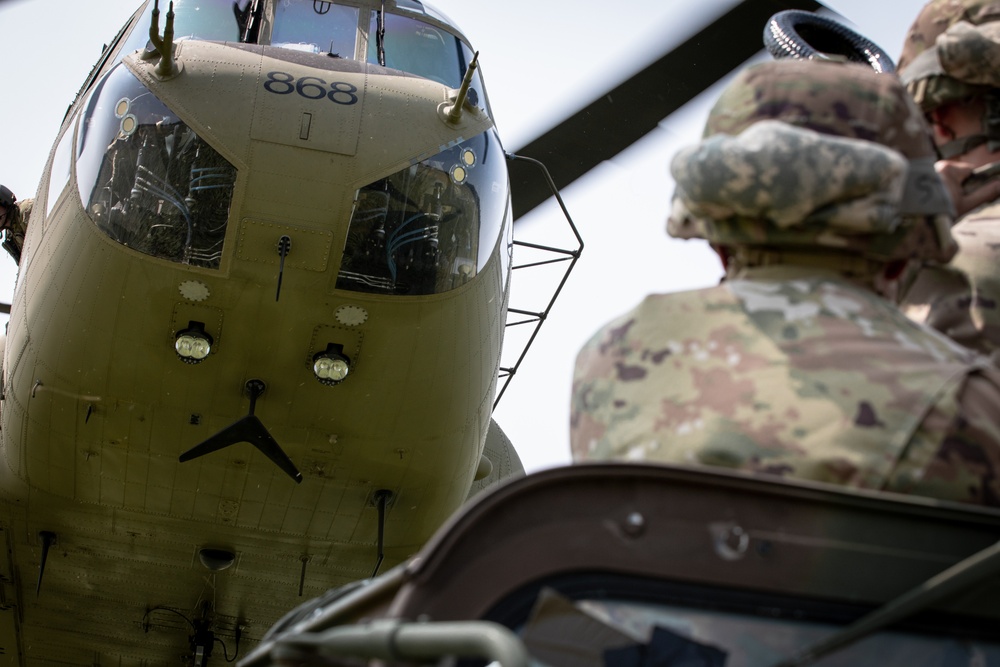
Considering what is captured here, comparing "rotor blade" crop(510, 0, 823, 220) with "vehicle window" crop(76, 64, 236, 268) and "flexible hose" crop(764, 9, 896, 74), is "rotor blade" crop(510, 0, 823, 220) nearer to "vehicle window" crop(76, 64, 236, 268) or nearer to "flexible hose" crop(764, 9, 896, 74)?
"vehicle window" crop(76, 64, 236, 268)

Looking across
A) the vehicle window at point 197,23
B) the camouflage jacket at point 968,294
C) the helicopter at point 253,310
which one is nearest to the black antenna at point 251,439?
the helicopter at point 253,310

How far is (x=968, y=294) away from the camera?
2.91 m

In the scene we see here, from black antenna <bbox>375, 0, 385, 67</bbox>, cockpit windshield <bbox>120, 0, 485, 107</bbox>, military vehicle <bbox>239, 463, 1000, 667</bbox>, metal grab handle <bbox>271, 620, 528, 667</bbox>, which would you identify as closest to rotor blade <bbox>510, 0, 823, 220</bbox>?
cockpit windshield <bbox>120, 0, 485, 107</bbox>

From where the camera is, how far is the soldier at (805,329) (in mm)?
2047

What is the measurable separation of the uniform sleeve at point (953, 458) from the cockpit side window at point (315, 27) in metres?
5.84

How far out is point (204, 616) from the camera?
809cm

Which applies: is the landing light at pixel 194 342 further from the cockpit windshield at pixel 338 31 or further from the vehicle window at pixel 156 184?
the cockpit windshield at pixel 338 31

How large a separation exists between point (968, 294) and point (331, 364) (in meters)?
4.13

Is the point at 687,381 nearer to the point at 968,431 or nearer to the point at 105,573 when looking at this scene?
the point at 968,431

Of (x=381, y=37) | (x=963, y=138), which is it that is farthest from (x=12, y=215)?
(x=963, y=138)

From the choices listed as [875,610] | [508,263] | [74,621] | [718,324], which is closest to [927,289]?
[718,324]

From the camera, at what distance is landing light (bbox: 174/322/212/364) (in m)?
6.47

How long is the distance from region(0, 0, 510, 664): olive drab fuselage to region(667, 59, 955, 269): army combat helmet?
13.7ft

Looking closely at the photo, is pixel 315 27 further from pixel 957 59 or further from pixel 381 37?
pixel 957 59
